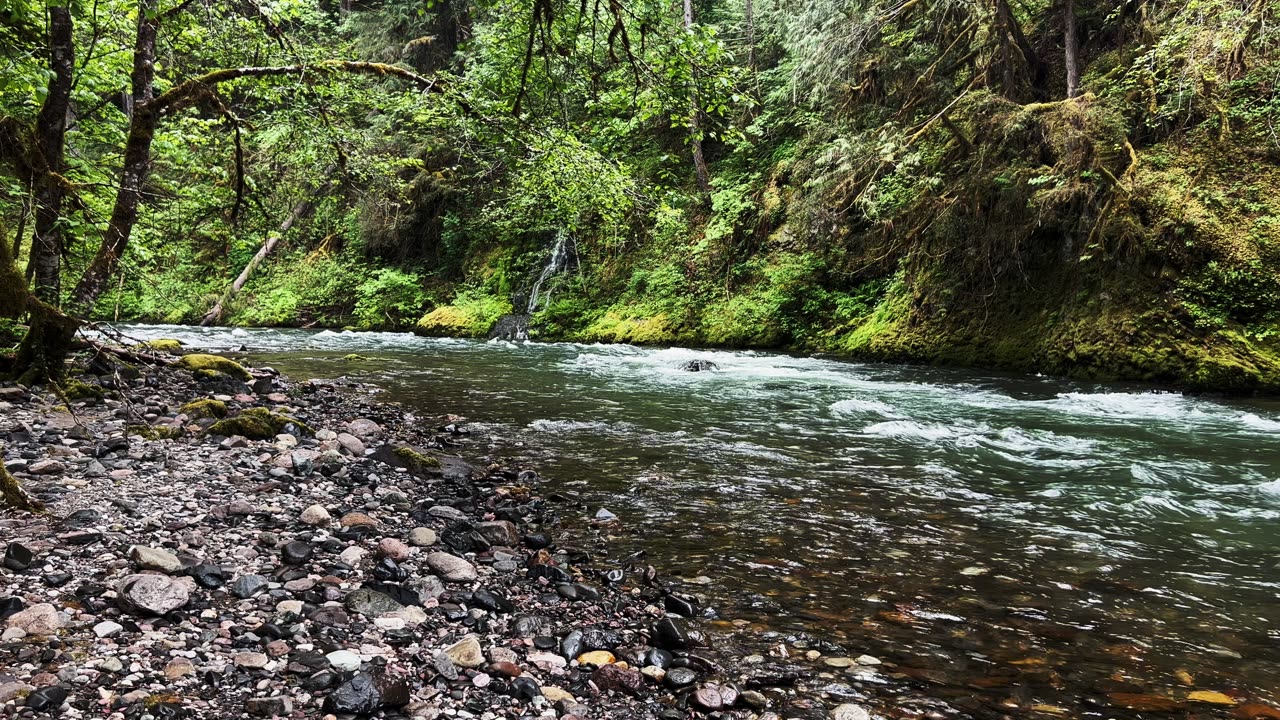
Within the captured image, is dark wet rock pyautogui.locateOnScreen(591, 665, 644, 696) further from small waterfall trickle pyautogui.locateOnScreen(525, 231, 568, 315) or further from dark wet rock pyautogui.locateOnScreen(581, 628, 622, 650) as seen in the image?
small waterfall trickle pyautogui.locateOnScreen(525, 231, 568, 315)

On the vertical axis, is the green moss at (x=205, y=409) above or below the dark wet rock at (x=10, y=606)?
below

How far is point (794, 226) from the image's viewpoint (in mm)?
15602

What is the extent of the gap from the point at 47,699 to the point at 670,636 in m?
2.24

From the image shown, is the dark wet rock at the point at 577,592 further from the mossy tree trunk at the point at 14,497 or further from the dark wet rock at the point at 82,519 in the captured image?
the mossy tree trunk at the point at 14,497

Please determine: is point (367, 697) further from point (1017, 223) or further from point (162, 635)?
point (1017, 223)

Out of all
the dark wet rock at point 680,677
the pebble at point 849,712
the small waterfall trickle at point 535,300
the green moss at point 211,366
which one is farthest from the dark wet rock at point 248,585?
the small waterfall trickle at point 535,300

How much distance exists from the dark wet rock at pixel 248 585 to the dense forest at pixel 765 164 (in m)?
2.88

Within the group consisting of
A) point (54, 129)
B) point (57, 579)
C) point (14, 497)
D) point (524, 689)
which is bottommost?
point (524, 689)

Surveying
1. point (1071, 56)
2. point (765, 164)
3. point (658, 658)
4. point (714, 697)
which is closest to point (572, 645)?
point (658, 658)

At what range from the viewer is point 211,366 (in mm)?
9719

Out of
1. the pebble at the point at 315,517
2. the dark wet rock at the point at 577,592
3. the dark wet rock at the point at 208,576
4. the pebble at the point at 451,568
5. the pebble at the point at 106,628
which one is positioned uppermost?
the pebble at the point at 106,628

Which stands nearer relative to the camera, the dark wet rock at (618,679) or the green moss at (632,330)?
the dark wet rock at (618,679)

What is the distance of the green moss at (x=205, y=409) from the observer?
6520mm

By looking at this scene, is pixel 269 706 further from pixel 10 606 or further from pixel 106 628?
pixel 10 606
